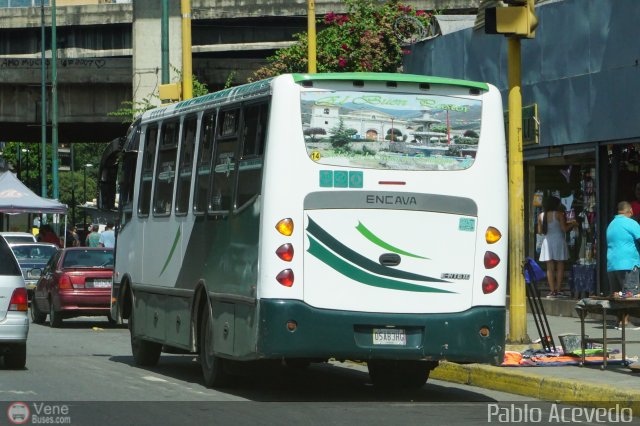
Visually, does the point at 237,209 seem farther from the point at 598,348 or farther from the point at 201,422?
the point at 598,348

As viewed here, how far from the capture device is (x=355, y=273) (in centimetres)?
1346

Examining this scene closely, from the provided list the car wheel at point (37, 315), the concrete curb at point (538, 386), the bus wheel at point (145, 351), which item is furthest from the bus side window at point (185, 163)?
the car wheel at point (37, 315)

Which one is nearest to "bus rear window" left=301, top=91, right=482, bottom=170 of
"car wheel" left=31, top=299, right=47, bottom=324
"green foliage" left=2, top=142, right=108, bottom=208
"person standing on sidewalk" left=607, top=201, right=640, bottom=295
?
"person standing on sidewalk" left=607, top=201, right=640, bottom=295

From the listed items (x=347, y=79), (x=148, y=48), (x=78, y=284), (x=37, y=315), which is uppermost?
(x=148, y=48)

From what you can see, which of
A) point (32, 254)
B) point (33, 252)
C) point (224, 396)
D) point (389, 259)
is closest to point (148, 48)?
point (33, 252)

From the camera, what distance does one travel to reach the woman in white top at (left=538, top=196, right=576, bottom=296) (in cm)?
2514

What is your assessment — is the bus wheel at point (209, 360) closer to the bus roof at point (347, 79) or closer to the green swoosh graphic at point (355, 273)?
the green swoosh graphic at point (355, 273)

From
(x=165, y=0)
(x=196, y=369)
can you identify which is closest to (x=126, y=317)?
(x=196, y=369)

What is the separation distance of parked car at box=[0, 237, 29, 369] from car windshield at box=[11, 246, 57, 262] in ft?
62.1

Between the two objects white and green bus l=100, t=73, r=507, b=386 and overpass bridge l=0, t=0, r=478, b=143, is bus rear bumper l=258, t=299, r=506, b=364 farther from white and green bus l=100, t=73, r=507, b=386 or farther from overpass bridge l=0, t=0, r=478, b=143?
overpass bridge l=0, t=0, r=478, b=143

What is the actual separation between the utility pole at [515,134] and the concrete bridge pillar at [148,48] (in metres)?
24.9

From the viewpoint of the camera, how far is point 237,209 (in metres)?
14.3

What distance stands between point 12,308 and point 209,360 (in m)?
2.96

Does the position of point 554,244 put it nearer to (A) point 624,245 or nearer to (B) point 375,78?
(A) point 624,245
